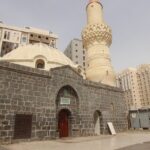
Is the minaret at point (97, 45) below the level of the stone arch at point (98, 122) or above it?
above

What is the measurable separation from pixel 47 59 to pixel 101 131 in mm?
8202

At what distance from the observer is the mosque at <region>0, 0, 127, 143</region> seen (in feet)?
35.8

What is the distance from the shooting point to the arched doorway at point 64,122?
13391 mm

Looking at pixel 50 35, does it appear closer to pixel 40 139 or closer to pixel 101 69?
pixel 101 69

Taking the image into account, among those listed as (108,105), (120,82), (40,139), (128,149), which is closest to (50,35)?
(120,82)

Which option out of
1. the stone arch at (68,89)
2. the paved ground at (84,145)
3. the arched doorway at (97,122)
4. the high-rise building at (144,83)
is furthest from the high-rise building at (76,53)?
the paved ground at (84,145)

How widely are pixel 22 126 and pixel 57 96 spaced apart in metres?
3.36

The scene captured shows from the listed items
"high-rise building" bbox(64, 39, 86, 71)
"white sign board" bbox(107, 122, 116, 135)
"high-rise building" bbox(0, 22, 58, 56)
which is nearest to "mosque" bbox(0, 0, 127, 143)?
"white sign board" bbox(107, 122, 116, 135)

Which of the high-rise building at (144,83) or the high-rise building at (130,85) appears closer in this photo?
the high-rise building at (144,83)

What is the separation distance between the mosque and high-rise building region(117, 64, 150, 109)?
49.4 meters

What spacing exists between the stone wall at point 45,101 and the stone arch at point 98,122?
0.63ft

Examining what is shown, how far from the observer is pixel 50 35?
55906 millimetres

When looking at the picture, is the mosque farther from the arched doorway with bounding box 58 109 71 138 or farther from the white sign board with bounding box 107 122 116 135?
the white sign board with bounding box 107 122 116 135

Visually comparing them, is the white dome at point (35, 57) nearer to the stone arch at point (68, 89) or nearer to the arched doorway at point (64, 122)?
the stone arch at point (68, 89)
